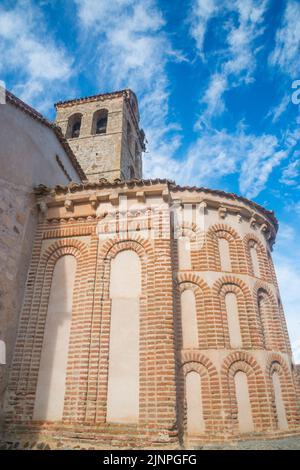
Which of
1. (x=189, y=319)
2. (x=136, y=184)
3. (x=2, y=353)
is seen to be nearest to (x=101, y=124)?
(x=136, y=184)

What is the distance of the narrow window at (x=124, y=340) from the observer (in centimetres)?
627

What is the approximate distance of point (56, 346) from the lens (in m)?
7.09

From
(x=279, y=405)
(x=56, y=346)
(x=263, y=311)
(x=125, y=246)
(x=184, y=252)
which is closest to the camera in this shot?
(x=56, y=346)

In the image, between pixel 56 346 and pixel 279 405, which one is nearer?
pixel 56 346

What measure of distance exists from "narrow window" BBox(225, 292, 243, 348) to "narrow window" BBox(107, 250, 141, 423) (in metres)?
2.26

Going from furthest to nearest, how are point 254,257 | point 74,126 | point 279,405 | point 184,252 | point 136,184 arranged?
point 74,126 < point 254,257 < point 136,184 < point 184,252 < point 279,405

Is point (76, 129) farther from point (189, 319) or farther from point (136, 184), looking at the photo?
point (189, 319)

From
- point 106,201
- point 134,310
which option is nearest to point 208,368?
point 134,310

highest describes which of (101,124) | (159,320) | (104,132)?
(101,124)

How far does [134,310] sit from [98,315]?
2.69 feet

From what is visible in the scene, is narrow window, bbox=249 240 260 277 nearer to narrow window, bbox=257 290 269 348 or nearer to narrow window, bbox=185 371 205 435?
narrow window, bbox=257 290 269 348

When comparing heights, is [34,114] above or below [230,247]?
above

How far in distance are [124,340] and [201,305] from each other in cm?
200

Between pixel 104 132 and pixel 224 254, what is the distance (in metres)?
15.8
